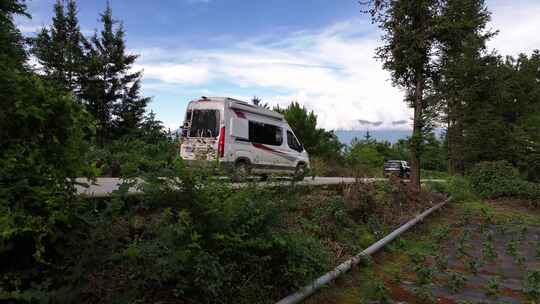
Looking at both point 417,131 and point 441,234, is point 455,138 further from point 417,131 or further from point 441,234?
point 441,234

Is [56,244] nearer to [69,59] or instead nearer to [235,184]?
[235,184]

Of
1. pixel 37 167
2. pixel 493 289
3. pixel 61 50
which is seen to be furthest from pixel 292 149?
pixel 61 50

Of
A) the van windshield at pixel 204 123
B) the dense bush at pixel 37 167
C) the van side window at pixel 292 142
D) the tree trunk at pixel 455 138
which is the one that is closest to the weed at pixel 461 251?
the dense bush at pixel 37 167

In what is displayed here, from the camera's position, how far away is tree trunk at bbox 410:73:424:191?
1603 cm

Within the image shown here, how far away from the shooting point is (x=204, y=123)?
13297mm

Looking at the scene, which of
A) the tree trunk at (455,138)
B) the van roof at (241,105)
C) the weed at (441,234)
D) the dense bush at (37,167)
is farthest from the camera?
the tree trunk at (455,138)

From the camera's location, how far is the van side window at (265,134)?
46.8ft

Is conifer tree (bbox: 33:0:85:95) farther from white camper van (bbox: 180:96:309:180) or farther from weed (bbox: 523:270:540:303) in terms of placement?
weed (bbox: 523:270:540:303)

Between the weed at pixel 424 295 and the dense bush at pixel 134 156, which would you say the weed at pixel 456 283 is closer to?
the weed at pixel 424 295

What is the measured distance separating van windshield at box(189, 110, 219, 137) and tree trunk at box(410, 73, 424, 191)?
28.3ft

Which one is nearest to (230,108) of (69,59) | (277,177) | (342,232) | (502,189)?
(342,232)

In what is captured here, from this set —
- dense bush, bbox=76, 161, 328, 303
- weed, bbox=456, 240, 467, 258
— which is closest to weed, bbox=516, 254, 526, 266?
weed, bbox=456, 240, 467, 258

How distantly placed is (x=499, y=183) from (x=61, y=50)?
35.1m

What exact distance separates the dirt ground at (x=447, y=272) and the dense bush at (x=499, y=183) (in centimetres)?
793
